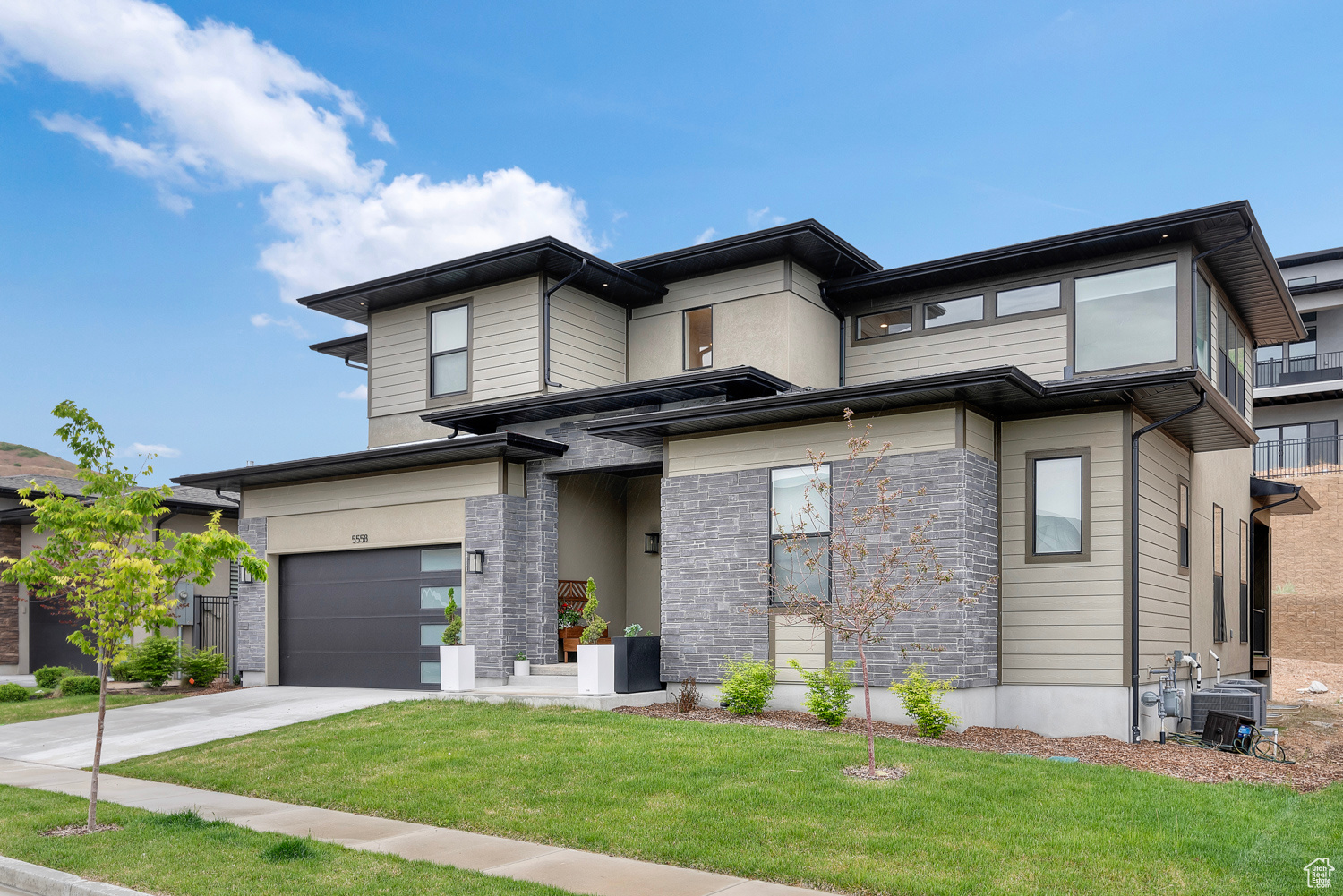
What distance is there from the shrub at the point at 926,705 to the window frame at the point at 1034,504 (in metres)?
2.58

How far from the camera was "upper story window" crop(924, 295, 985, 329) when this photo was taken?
16469mm

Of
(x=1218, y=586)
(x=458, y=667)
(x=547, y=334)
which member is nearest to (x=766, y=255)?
(x=547, y=334)

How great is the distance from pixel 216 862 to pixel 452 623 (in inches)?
350

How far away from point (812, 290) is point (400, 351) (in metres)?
8.13

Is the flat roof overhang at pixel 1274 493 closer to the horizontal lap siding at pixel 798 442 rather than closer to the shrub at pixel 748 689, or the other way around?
the horizontal lap siding at pixel 798 442

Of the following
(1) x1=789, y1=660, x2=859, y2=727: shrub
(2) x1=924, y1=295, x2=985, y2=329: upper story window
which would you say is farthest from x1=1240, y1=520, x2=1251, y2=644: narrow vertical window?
(1) x1=789, y1=660, x2=859, y2=727: shrub

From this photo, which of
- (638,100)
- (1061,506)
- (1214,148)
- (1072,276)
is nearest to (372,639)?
(1061,506)

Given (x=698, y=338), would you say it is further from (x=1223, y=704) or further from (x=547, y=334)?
(x=1223, y=704)

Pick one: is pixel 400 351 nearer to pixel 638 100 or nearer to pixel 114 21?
pixel 114 21

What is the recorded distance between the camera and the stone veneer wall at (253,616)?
63.1 feet

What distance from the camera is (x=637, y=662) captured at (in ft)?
47.1

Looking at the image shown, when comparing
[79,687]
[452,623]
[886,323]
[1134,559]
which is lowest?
[79,687]

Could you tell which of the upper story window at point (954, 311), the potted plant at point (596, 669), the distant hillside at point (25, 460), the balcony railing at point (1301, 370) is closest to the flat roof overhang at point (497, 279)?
the upper story window at point (954, 311)

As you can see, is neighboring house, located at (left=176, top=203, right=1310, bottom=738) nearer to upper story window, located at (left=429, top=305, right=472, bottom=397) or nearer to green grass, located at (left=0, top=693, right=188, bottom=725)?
upper story window, located at (left=429, top=305, right=472, bottom=397)
